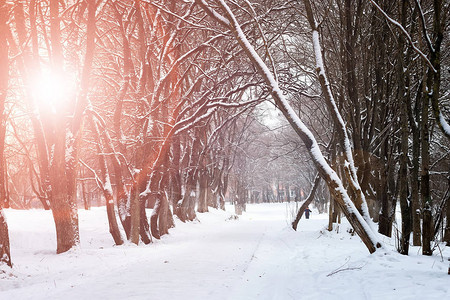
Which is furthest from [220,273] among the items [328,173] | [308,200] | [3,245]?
[308,200]

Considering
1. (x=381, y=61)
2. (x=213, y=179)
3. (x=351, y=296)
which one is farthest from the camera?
(x=213, y=179)

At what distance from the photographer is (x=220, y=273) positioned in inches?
268

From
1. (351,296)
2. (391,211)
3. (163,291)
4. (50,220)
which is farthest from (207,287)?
(50,220)

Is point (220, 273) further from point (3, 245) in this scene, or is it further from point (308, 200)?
point (308, 200)

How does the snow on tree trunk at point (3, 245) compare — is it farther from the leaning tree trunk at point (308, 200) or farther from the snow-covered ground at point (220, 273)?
the leaning tree trunk at point (308, 200)

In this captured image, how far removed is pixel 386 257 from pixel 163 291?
12.7ft

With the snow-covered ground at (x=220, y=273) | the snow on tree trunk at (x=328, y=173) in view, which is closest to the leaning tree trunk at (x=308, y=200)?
the snow-covered ground at (x=220, y=273)

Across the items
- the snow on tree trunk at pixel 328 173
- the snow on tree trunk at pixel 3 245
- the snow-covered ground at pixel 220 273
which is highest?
the snow on tree trunk at pixel 328 173

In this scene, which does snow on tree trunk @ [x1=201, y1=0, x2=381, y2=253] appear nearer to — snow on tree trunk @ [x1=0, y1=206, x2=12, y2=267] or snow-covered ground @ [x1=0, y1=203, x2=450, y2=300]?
snow-covered ground @ [x1=0, y1=203, x2=450, y2=300]

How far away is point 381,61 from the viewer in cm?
859

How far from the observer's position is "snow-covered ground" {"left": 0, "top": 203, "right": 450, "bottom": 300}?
4.97 meters

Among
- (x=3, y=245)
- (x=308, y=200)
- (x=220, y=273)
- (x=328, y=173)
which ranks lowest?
(x=220, y=273)

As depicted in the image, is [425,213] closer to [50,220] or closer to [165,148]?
[165,148]

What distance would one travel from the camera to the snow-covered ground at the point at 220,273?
4973mm
